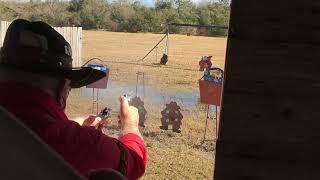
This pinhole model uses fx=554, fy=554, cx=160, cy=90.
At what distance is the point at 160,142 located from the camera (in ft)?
26.0

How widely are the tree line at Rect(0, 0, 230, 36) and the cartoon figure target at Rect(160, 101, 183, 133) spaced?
91.6 inches

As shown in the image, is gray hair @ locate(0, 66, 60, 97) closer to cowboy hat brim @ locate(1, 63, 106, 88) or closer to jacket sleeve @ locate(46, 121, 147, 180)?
cowboy hat brim @ locate(1, 63, 106, 88)

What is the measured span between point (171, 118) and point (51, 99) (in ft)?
22.1

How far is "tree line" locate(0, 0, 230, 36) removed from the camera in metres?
10.6

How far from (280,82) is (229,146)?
0.10 metres

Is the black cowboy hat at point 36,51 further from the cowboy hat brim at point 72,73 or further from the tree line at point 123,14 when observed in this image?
the tree line at point 123,14

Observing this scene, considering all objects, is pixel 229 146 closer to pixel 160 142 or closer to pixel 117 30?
pixel 160 142

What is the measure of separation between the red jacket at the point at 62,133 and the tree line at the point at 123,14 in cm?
861

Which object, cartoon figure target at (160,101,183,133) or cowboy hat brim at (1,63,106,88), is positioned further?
cartoon figure target at (160,101,183,133)

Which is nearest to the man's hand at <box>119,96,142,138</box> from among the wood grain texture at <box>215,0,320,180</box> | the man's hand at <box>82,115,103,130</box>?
the man's hand at <box>82,115,103,130</box>

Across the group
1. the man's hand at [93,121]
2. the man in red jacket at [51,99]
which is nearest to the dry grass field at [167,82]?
the man's hand at [93,121]

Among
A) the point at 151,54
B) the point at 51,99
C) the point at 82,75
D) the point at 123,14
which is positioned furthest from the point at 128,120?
the point at 123,14

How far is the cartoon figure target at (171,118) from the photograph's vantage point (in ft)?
26.6

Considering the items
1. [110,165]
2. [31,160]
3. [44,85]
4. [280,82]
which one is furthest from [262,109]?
[44,85]
